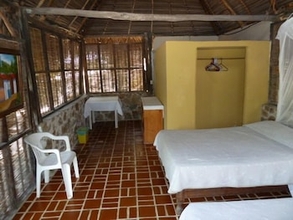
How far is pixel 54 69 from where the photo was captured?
14.5 ft

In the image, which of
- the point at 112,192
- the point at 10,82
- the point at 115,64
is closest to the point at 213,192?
the point at 112,192

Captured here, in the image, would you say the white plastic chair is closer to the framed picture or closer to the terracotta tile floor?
the terracotta tile floor

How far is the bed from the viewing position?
2.38m

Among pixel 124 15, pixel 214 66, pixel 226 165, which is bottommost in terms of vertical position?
pixel 226 165

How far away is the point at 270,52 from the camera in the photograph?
164 inches

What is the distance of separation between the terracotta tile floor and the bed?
0.38 meters

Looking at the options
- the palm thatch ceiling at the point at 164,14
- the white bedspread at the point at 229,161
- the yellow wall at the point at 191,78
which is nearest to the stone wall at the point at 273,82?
the yellow wall at the point at 191,78

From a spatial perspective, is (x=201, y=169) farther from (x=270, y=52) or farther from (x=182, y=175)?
(x=270, y=52)

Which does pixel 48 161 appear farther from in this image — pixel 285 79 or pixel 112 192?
pixel 285 79

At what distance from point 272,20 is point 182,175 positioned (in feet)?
10.1

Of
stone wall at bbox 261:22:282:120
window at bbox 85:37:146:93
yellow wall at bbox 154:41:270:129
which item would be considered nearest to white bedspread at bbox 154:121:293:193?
stone wall at bbox 261:22:282:120

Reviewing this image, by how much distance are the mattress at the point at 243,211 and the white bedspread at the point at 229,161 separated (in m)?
0.56

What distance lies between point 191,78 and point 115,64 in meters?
3.18

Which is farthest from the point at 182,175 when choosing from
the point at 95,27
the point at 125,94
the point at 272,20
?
the point at 95,27
